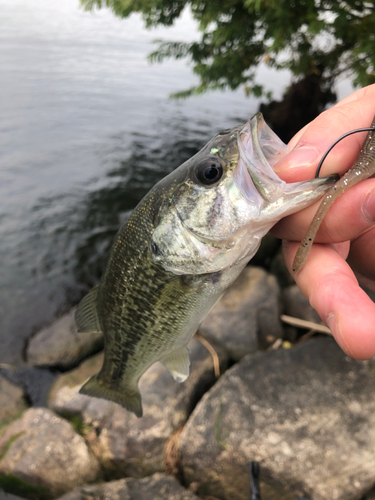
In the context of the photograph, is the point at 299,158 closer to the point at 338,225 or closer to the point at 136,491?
the point at 338,225

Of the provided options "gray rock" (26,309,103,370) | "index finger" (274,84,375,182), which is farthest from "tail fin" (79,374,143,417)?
"gray rock" (26,309,103,370)

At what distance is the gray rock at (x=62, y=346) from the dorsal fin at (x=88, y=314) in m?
2.62

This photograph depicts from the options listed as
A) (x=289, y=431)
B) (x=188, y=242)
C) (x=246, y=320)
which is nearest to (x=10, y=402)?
(x=246, y=320)

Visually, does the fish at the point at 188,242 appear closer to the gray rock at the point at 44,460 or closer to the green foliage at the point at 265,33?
the gray rock at the point at 44,460

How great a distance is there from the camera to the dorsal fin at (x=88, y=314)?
249 centimetres

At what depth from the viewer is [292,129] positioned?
11.0 metres

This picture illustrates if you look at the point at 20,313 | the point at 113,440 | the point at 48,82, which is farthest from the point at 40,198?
the point at 48,82

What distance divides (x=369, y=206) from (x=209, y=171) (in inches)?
32.6

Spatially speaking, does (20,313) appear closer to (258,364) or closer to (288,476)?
(258,364)

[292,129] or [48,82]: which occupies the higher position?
[48,82]

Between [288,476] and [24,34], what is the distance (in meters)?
32.6

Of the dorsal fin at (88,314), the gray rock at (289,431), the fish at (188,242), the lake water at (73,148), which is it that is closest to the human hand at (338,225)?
the fish at (188,242)

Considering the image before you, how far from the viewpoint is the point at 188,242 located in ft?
6.10

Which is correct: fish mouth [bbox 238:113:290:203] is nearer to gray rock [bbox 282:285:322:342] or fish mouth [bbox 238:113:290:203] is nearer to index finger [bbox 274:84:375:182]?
index finger [bbox 274:84:375:182]
